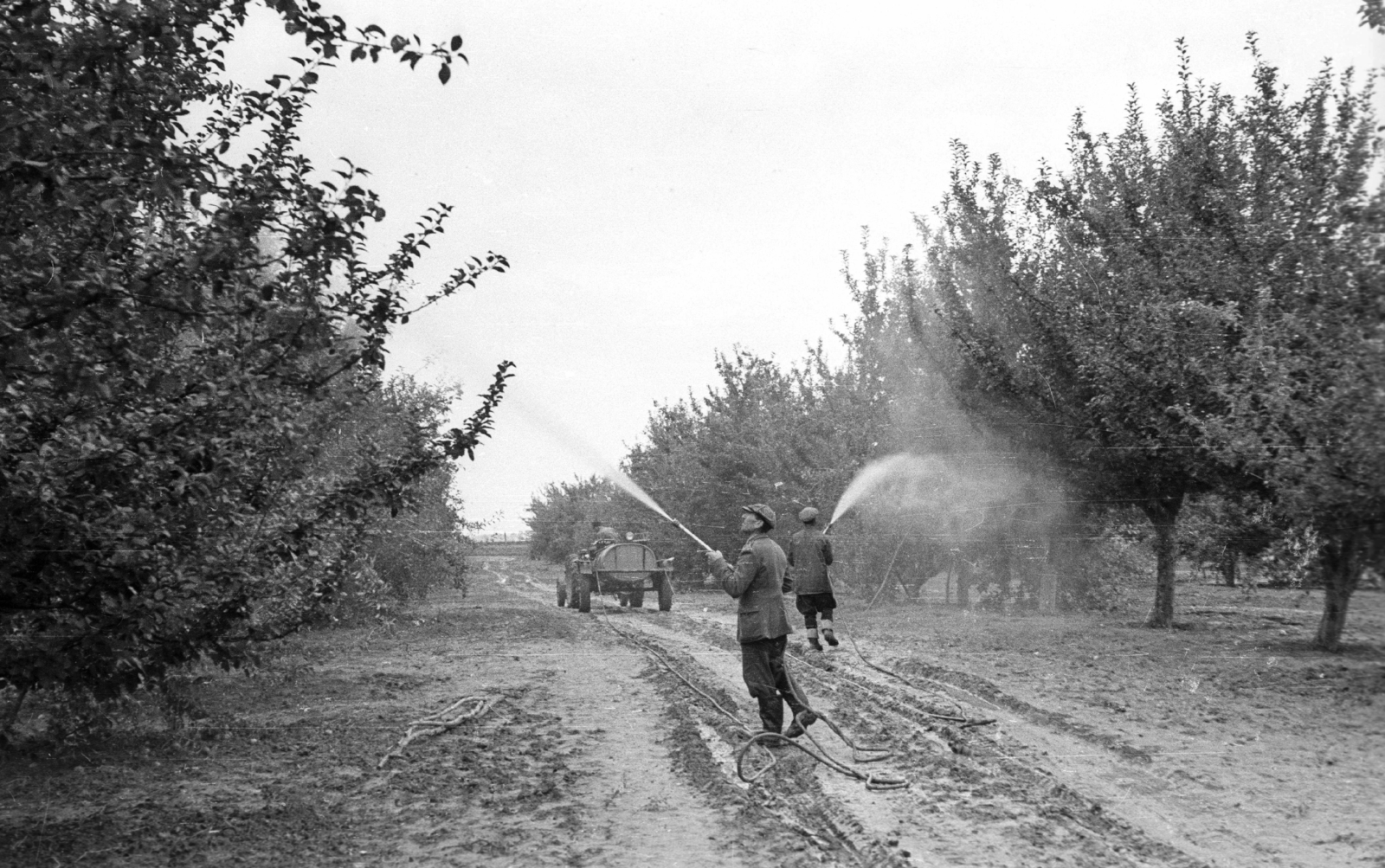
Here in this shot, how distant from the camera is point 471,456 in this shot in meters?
8.26

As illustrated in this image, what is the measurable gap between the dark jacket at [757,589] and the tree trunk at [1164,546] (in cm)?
1259

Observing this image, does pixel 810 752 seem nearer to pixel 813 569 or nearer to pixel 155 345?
pixel 155 345

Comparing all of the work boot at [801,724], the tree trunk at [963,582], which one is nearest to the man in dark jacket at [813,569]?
the work boot at [801,724]

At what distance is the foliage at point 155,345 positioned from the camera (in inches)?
208

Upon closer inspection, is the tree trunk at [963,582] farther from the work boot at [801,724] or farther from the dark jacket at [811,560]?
the work boot at [801,724]

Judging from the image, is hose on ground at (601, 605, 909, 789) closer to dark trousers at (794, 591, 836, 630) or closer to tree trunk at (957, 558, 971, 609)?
dark trousers at (794, 591, 836, 630)

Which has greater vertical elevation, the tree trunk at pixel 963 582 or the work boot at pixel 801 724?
the tree trunk at pixel 963 582

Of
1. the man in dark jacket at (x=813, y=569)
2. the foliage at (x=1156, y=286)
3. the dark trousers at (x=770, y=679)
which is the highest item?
the foliage at (x=1156, y=286)

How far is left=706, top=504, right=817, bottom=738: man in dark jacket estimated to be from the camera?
392 inches

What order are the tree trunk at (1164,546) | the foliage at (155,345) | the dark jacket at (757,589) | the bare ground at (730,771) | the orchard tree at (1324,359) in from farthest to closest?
the tree trunk at (1164,546), the orchard tree at (1324,359), the dark jacket at (757,589), the bare ground at (730,771), the foliage at (155,345)

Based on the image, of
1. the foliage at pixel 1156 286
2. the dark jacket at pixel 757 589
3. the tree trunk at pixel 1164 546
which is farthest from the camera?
the tree trunk at pixel 1164 546

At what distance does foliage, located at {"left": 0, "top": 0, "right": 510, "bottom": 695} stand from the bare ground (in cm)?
143

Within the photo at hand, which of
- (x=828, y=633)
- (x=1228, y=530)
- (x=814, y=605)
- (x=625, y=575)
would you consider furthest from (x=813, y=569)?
(x=625, y=575)

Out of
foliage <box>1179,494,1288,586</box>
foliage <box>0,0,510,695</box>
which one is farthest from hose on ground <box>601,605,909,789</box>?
foliage <box>1179,494,1288,586</box>
